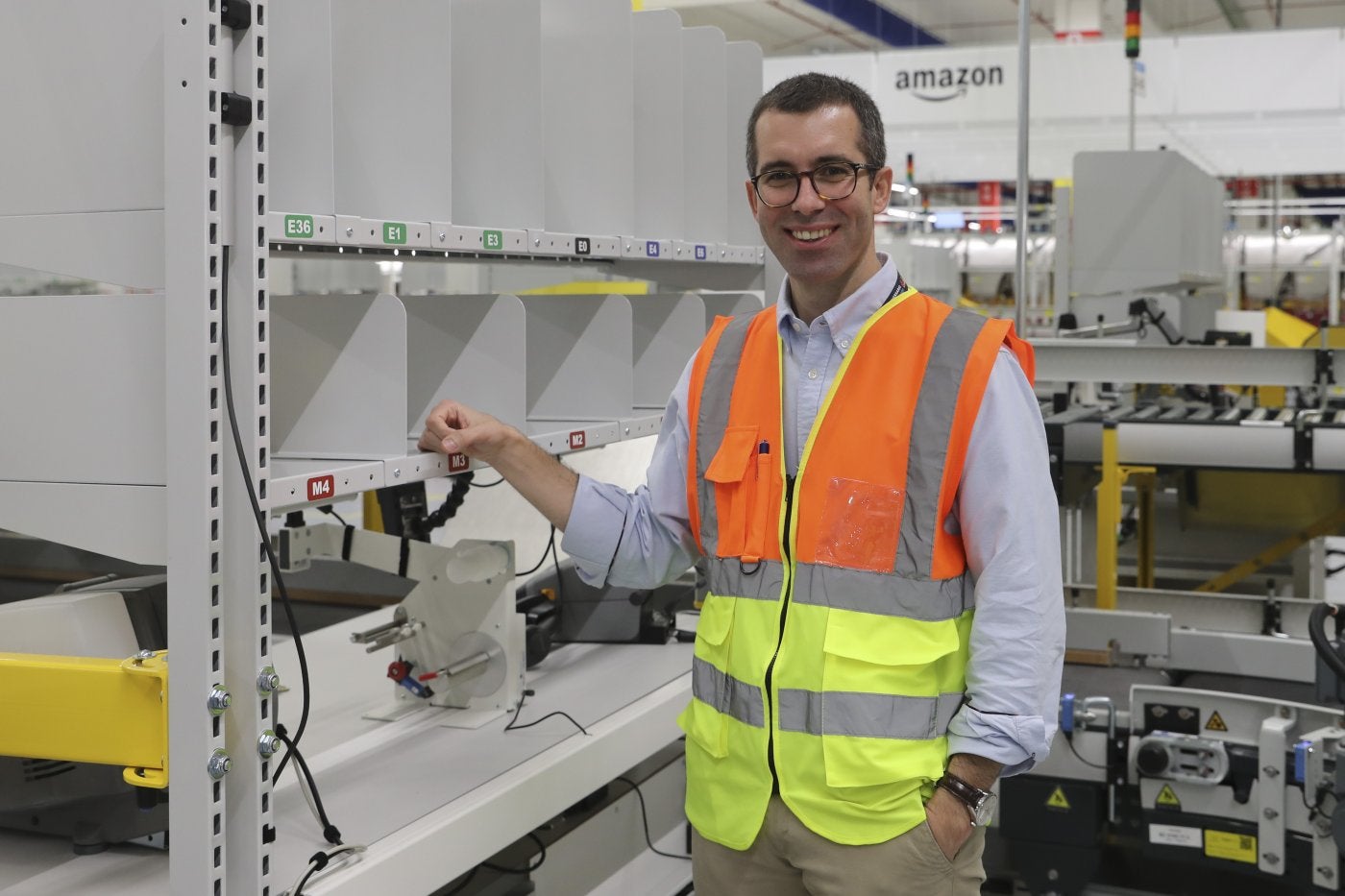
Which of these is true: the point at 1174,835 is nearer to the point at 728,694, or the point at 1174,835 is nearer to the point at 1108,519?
the point at 728,694

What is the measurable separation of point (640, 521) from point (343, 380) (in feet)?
1.60

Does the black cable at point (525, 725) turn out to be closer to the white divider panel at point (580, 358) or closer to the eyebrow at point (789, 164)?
the white divider panel at point (580, 358)

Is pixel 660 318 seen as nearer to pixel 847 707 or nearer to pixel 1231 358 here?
pixel 847 707

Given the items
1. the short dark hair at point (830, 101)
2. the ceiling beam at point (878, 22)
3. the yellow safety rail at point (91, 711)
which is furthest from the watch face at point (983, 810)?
the ceiling beam at point (878, 22)

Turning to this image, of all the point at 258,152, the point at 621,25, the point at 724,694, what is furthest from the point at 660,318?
the point at 258,152

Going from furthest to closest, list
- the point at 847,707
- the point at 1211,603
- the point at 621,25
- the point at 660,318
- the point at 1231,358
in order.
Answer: the point at 1211,603, the point at 1231,358, the point at 660,318, the point at 621,25, the point at 847,707

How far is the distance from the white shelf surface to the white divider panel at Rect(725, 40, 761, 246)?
1023 millimetres

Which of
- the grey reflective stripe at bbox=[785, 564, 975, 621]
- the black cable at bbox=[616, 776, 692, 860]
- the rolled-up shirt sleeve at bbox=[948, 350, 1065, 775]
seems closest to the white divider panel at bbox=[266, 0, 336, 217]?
the grey reflective stripe at bbox=[785, 564, 975, 621]

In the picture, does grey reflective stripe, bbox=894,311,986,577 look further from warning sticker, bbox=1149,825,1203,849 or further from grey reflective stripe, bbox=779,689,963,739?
warning sticker, bbox=1149,825,1203,849

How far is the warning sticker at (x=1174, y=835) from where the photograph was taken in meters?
2.97

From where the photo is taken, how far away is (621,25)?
2.43 meters

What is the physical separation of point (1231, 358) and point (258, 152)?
3598 mm

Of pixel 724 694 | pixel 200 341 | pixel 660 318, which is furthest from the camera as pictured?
pixel 660 318

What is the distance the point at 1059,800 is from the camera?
3182mm
